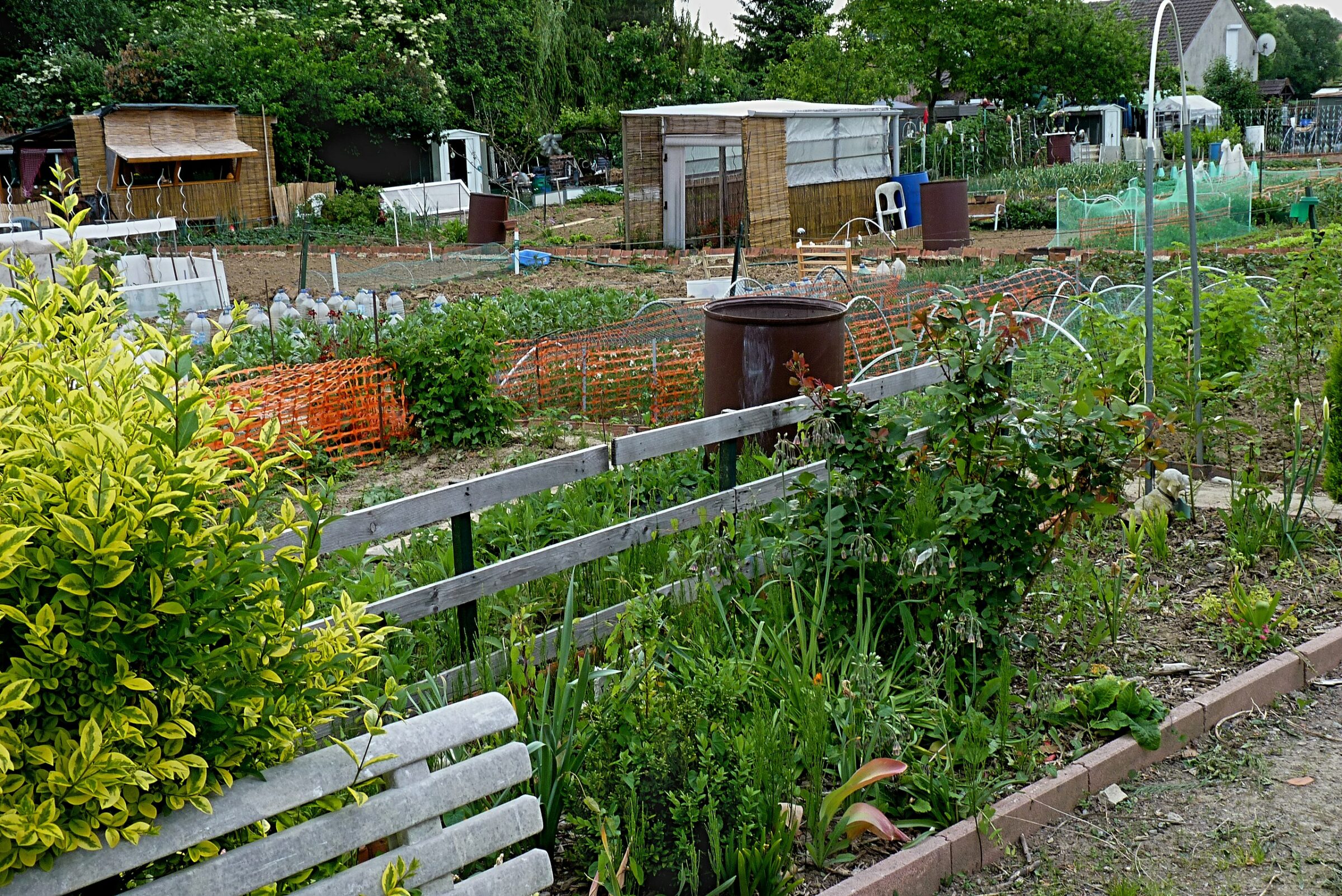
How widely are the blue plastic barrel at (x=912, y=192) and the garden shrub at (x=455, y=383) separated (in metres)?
17.4

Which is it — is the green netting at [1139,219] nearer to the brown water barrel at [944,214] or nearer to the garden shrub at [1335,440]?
the brown water barrel at [944,214]

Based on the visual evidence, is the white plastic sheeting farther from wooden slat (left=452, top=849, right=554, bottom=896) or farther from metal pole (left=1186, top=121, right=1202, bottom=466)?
wooden slat (left=452, top=849, right=554, bottom=896)

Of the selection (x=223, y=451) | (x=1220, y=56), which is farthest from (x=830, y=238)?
(x=1220, y=56)

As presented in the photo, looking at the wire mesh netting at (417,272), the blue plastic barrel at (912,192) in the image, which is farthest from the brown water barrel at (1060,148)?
the wire mesh netting at (417,272)

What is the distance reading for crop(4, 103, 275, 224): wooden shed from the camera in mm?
27516

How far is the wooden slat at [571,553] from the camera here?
12.4 feet

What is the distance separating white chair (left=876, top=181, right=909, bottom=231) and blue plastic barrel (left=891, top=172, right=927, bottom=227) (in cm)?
6

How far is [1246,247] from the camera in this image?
16.4 metres

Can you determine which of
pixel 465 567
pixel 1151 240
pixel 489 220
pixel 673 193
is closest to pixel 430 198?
pixel 489 220

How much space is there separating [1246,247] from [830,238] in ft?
27.4

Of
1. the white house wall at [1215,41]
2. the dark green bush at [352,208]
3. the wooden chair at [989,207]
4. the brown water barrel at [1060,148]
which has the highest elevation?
the white house wall at [1215,41]

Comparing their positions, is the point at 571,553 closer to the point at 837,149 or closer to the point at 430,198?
the point at 837,149

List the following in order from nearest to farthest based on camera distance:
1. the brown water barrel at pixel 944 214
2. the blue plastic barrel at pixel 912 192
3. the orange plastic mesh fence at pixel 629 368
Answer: the orange plastic mesh fence at pixel 629 368 < the brown water barrel at pixel 944 214 < the blue plastic barrel at pixel 912 192

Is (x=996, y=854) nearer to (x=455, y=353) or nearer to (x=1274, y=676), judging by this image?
(x=1274, y=676)
